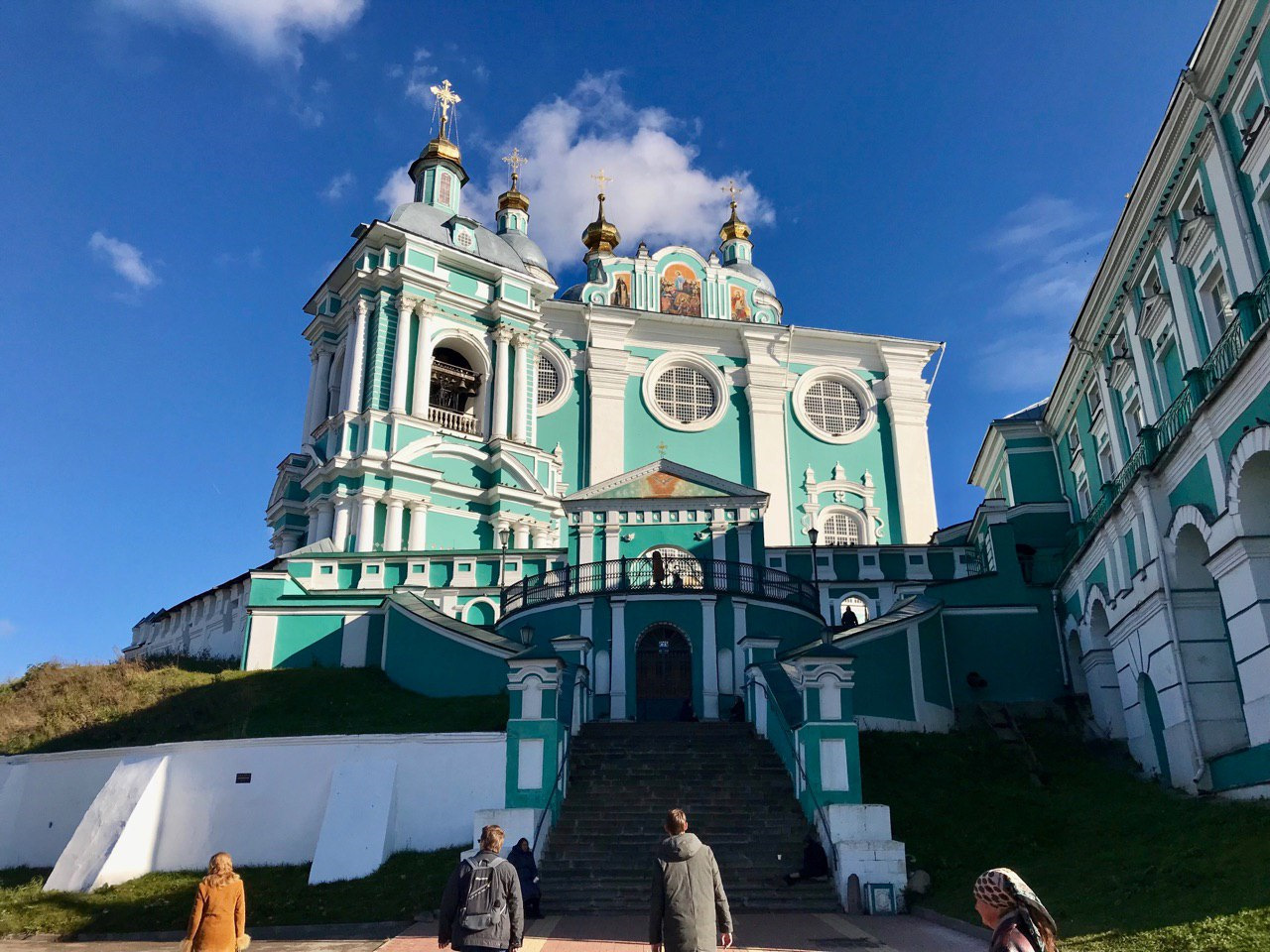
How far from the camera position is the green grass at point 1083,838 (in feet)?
28.5

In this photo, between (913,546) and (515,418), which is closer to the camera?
(913,546)

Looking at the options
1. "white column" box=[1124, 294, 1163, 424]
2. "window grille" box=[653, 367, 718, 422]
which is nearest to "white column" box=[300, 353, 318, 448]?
"window grille" box=[653, 367, 718, 422]

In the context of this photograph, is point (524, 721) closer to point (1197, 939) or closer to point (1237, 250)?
point (1197, 939)

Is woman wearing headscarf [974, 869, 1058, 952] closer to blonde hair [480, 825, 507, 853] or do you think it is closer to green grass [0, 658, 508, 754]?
blonde hair [480, 825, 507, 853]

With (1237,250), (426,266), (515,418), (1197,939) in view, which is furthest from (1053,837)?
(426,266)

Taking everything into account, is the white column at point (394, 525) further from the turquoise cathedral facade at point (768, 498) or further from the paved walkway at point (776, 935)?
the paved walkway at point (776, 935)

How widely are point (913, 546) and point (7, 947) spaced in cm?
2233

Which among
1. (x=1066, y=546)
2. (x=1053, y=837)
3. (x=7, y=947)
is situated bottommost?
(x=7, y=947)

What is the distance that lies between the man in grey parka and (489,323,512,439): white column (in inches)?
1116

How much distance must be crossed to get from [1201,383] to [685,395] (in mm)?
26790

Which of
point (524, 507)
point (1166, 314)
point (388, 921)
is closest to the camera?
point (388, 921)

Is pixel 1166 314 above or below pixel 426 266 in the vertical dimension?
below

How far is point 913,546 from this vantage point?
28.6 m

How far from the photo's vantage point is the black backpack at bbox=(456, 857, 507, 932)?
20.8 feet
